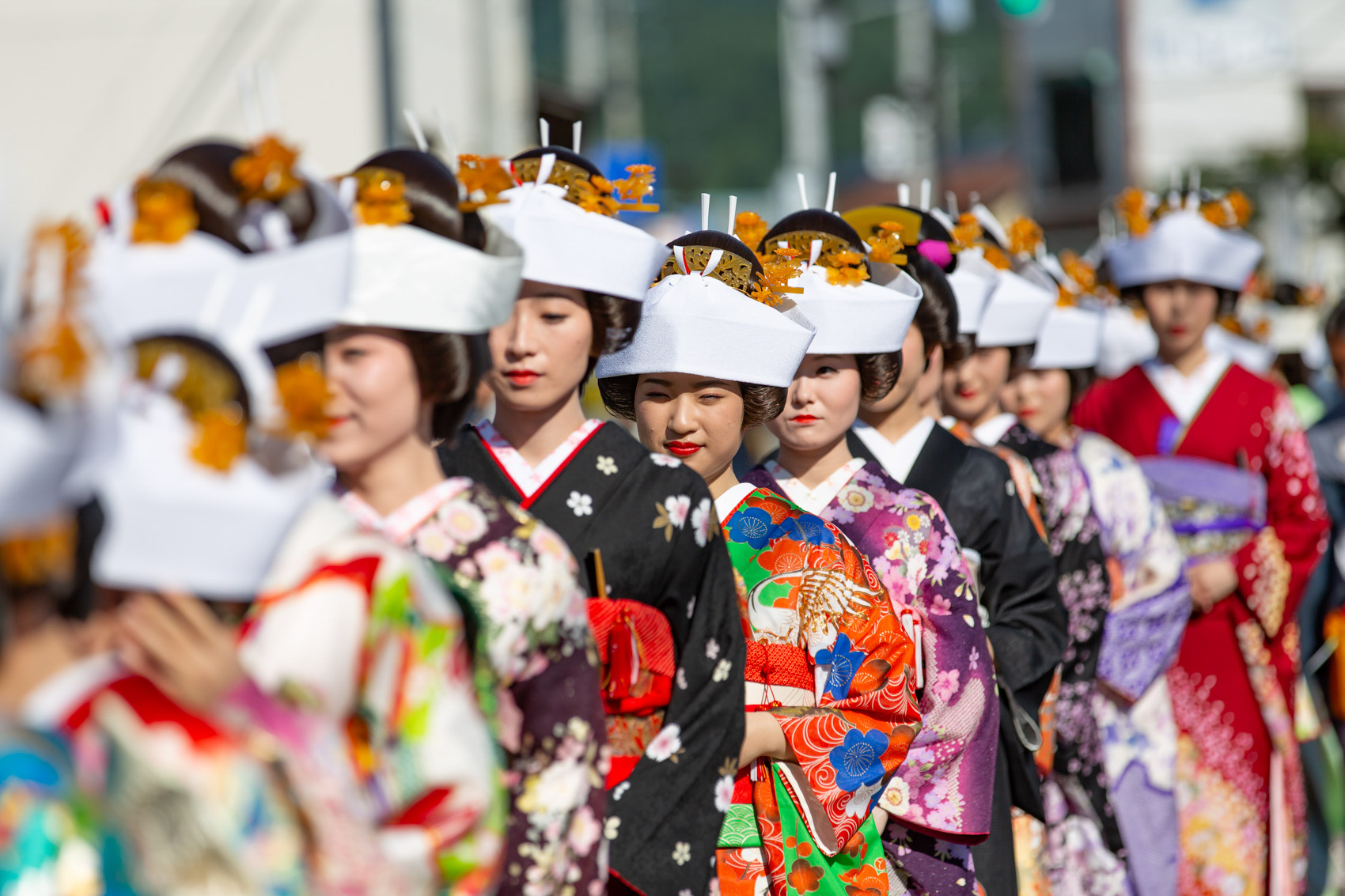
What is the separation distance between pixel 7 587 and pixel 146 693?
20 centimetres

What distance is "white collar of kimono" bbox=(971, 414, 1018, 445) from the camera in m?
5.06

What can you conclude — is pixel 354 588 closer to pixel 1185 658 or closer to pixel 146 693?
pixel 146 693

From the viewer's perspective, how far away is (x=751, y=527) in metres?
3.31

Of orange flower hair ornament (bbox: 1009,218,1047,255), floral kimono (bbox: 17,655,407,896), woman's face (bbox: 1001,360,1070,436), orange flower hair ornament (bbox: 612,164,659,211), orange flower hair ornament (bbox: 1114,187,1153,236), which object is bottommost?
floral kimono (bbox: 17,655,407,896)

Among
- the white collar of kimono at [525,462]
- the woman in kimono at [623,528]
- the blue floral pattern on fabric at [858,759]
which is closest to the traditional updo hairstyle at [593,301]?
the woman in kimono at [623,528]

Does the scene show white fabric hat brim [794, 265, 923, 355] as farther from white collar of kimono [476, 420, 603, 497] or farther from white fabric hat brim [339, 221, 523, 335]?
white fabric hat brim [339, 221, 523, 335]

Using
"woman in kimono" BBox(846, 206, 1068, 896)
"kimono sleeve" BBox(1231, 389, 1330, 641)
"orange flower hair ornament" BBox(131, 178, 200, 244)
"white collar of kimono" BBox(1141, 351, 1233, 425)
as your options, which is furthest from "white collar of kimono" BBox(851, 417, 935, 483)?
"orange flower hair ornament" BBox(131, 178, 200, 244)

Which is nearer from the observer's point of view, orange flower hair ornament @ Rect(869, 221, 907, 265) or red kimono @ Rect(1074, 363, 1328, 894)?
orange flower hair ornament @ Rect(869, 221, 907, 265)

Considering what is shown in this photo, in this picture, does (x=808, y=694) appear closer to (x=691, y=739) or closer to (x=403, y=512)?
(x=691, y=739)

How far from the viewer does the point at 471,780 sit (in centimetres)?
194

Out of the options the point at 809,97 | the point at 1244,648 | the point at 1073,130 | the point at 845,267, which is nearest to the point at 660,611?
the point at 845,267

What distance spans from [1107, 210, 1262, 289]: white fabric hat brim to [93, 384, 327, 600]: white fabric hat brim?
479 cm

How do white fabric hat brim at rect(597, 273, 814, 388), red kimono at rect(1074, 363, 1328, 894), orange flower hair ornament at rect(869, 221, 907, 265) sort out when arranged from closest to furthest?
white fabric hat brim at rect(597, 273, 814, 388), orange flower hair ornament at rect(869, 221, 907, 265), red kimono at rect(1074, 363, 1328, 894)

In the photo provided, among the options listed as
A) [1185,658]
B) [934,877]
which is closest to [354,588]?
[934,877]
